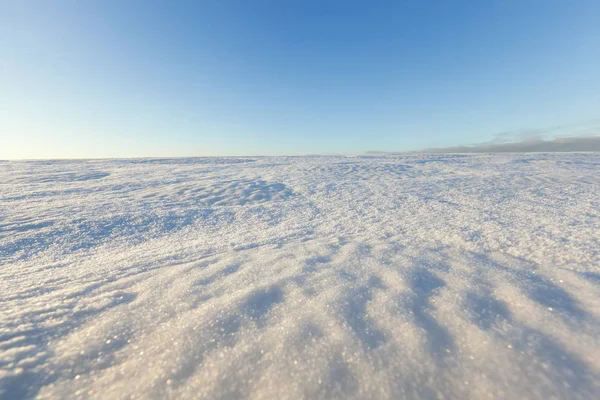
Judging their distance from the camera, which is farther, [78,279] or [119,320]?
[78,279]

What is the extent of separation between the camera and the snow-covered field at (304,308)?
1.26 m

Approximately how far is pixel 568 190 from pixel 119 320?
28.5ft

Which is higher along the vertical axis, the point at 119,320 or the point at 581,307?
the point at 119,320

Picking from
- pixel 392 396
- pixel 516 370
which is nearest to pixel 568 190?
pixel 516 370

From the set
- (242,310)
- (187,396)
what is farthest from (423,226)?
(187,396)

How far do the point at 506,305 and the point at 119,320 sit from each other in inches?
98.8

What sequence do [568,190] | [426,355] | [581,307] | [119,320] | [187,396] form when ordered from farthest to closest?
[568,190] → [581,307] → [119,320] → [426,355] → [187,396]

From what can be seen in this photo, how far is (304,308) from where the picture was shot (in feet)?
5.91

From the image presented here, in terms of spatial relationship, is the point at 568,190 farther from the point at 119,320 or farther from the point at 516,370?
the point at 119,320

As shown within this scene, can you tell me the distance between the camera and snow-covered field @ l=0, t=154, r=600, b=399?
1.26 metres

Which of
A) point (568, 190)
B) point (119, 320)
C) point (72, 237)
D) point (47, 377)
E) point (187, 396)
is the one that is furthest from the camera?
point (568, 190)

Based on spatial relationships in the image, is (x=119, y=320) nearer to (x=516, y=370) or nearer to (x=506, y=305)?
(x=516, y=370)

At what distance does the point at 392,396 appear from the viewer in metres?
1.18

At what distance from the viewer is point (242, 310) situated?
5.84 ft
